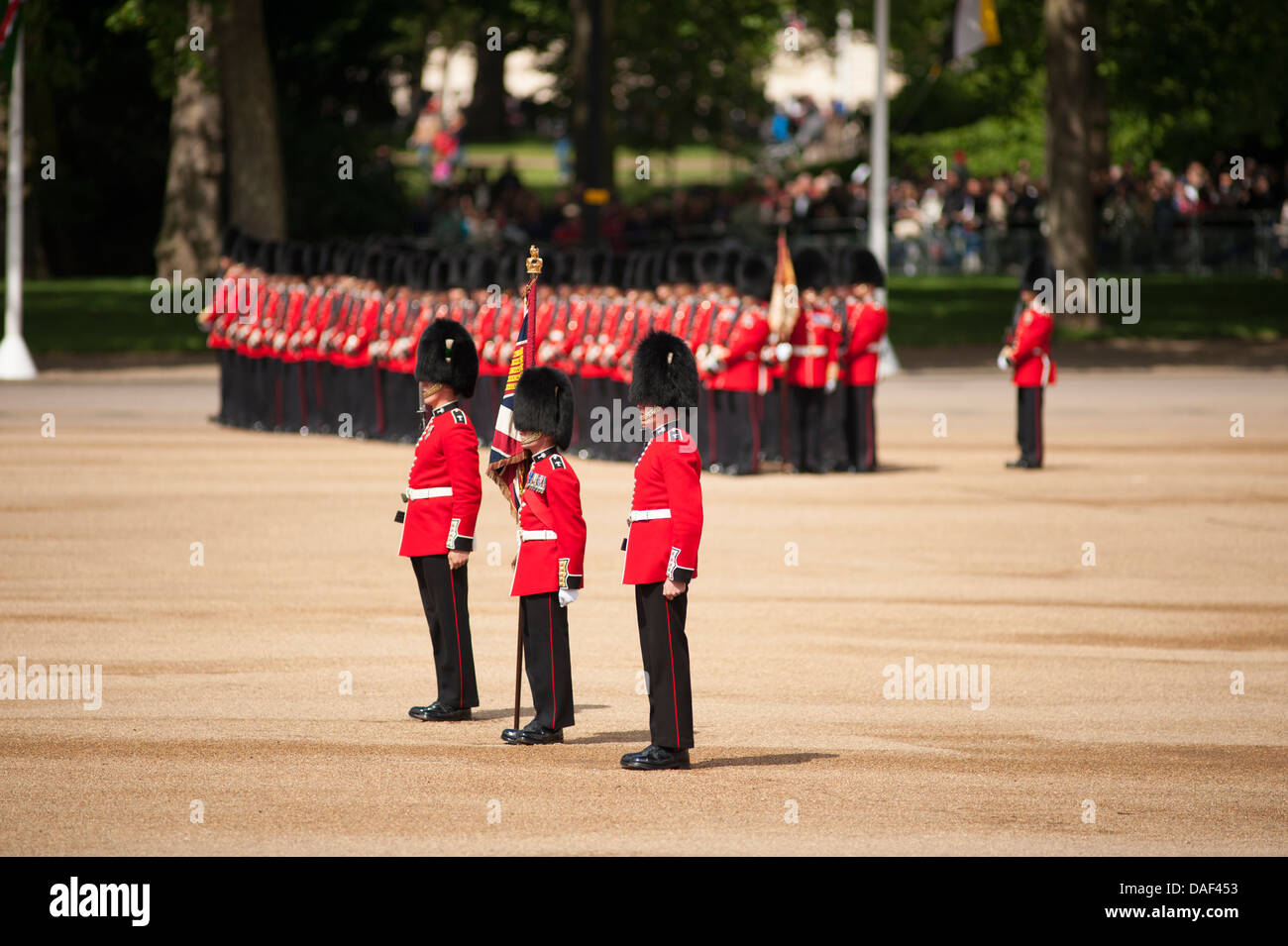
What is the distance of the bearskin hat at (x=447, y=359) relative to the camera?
9.22 meters

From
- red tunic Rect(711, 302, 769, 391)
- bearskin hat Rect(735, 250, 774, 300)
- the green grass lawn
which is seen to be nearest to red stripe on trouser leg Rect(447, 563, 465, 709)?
red tunic Rect(711, 302, 769, 391)

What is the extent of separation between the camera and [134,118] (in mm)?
39938

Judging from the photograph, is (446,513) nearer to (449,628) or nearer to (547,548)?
(449,628)

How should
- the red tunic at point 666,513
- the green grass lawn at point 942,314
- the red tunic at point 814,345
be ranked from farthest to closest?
the green grass lawn at point 942,314 → the red tunic at point 814,345 → the red tunic at point 666,513

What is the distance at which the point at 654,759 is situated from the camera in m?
8.02

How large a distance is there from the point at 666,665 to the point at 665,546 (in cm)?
43

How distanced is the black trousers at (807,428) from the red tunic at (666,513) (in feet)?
33.3

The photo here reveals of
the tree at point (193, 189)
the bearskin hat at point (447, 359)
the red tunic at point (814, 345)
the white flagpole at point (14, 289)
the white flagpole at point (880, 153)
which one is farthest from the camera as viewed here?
the tree at point (193, 189)

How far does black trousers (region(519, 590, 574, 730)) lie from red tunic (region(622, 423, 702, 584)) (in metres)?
0.46

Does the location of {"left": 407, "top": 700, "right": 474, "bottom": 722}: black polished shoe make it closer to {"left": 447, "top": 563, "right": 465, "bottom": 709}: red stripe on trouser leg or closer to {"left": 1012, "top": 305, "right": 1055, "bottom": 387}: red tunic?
{"left": 447, "top": 563, "right": 465, "bottom": 709}: red stripe on trouser leg

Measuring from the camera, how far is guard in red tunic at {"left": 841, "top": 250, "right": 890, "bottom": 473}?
1822cm

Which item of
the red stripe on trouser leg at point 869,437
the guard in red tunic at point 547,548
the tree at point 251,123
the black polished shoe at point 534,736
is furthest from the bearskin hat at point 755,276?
the tree at point 251,123

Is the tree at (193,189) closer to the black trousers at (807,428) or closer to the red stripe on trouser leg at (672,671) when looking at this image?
the black trousers at (807,428)

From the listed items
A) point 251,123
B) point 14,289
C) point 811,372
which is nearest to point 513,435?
point 811,372
